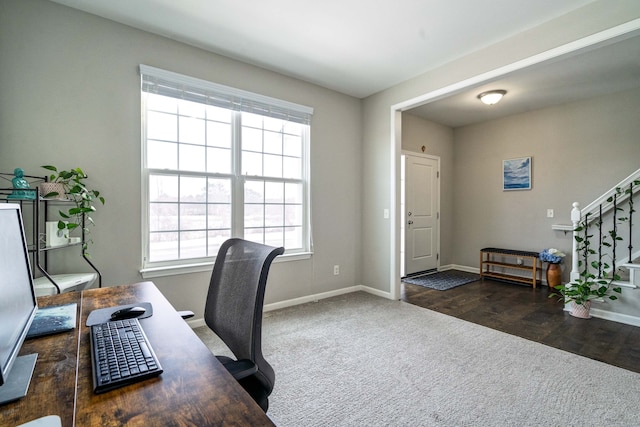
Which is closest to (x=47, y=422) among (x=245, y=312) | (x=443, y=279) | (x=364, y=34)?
(x=245, y=312)

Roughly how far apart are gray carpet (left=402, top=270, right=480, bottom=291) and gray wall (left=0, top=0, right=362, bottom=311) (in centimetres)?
321

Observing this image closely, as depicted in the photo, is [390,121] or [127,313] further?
[390,121]

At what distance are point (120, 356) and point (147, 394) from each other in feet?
0.73

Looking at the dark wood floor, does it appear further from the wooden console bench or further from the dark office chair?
the dark office chair

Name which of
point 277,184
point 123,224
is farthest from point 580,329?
point 123,224

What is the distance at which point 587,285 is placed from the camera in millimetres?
3146

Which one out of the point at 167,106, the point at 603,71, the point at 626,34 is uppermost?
the point at 603,71

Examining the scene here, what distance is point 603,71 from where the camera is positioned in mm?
3359

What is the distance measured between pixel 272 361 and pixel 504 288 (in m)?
3.73

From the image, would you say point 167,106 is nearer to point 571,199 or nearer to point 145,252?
point 145,252

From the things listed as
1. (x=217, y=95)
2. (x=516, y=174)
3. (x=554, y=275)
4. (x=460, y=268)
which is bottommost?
(x=460, y=268)

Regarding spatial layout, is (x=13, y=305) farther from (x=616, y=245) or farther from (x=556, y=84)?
(x=556, y=84)

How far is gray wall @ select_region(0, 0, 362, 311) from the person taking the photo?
7.05 ft

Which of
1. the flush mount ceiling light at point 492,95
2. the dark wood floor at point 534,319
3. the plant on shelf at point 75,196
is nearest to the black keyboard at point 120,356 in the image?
the plant on shelf at point 75,196
